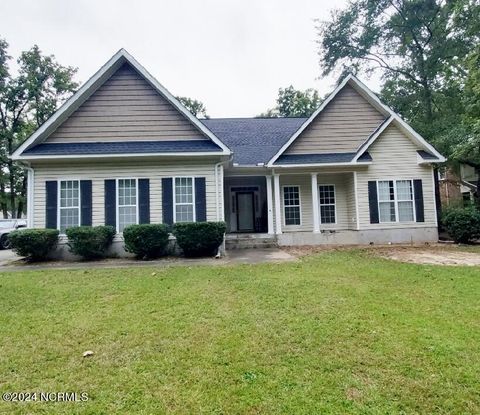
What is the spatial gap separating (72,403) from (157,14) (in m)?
17.2

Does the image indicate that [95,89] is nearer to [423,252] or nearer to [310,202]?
[310,202]

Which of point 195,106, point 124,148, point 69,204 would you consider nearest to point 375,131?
point 124,148

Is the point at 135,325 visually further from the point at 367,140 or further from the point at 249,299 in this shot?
the point at 367,140

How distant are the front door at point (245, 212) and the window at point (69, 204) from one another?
7481 millimetres

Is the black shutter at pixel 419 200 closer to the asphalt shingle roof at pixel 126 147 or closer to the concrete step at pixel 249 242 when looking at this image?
the concrete step at pixel 249 242

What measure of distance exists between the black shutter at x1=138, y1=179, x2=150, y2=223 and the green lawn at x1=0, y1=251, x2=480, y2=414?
490 cm

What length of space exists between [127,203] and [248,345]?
9330mm

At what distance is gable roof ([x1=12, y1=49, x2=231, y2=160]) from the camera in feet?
38.5

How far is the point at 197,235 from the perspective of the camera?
10953 mm

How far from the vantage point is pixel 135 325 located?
4.73 metres

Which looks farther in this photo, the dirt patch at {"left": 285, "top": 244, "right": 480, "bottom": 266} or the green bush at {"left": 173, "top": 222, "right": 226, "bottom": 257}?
the green bush at {"left": 173, "top": 222, "right": 226, "bottom": 257}

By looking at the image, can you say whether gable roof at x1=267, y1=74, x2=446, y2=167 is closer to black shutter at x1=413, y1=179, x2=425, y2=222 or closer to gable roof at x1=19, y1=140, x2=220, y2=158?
black shutter at x1=413, y1=179, x2=425, y2=222

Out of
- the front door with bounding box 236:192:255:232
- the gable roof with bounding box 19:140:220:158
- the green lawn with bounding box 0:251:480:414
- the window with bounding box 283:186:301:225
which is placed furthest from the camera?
the front door with bounding box 236:192:255:232

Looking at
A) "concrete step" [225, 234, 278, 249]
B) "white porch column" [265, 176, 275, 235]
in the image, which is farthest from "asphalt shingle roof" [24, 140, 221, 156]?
"concrete step" [225, 234, 278, 249]
